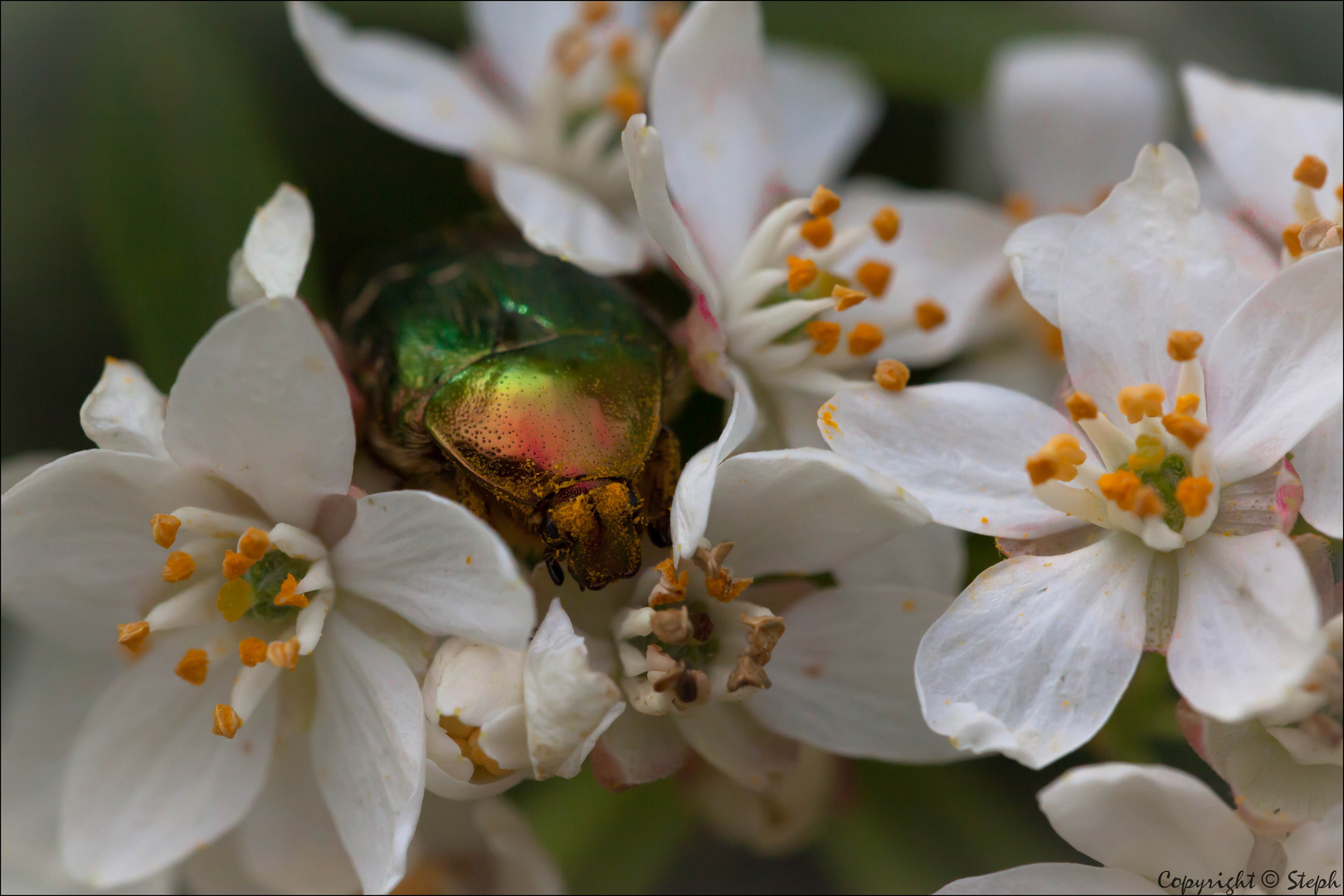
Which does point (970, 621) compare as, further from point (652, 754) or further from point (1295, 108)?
point (1295, 108)

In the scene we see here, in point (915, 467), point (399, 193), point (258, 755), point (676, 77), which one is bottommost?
point (258, 755)

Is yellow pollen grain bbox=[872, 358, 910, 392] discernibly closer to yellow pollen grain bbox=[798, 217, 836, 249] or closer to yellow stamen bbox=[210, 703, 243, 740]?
A: yellow pollen grain bbox=[798, 217, 836, 249]

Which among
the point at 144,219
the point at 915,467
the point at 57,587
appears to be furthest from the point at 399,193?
the point at 915,467

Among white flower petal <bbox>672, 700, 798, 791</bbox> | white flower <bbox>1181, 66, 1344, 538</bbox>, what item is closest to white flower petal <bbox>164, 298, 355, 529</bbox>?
white flower petal <bbox>672, 700, 798, 791</bbox>

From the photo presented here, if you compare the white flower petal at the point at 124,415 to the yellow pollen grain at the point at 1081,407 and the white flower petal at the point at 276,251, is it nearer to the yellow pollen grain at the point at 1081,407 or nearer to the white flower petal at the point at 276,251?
the white flower petal at the point at 276,251

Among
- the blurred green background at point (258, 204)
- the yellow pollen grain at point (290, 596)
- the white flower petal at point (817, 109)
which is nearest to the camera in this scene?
the yellow pollen grain at point (290, 596)

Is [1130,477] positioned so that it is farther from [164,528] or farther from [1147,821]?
[164,528]

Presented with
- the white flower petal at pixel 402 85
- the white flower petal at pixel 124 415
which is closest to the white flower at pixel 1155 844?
the white flower petal at pixel 124 415
